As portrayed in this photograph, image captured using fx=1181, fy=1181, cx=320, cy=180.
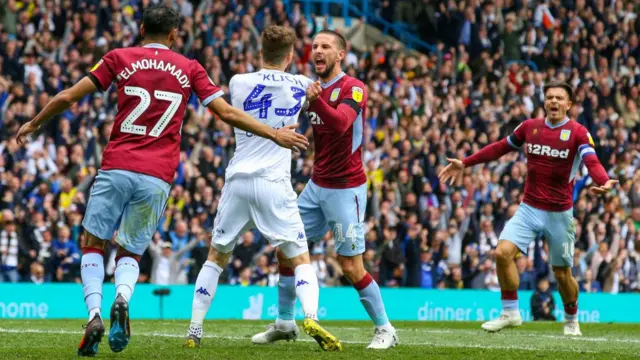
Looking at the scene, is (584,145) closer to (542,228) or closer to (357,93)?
(542,228)

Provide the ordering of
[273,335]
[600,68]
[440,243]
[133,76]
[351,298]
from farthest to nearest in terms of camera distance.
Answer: [600,68]
[440,243]
[351,298]
[273,335]
[133,76]

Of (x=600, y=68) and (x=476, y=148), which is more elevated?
(x=600, y=68)

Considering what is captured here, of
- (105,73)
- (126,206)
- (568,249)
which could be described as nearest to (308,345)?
(126,206)

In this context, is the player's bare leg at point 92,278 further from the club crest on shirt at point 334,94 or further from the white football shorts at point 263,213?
the club crest on shirt at point 334,94

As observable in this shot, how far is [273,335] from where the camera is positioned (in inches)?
402

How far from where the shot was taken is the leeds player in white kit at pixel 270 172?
9031 mm

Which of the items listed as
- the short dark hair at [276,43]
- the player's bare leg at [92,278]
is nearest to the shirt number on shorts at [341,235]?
the short dark hair at [276,43]

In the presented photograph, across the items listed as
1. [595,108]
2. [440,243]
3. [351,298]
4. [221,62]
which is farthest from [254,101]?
[595,108]

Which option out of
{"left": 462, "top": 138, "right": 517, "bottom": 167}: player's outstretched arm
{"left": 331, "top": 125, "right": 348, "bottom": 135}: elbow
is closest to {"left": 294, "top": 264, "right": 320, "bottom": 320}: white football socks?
{"left": 331, "top": 125, "right": 348, "bottom": 135}: elbow

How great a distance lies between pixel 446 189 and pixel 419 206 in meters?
0.89

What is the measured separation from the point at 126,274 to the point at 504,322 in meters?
5.63

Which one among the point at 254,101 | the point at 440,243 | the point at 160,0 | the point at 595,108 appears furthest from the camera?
the point at 595,108

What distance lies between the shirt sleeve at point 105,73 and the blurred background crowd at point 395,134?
35.4ft

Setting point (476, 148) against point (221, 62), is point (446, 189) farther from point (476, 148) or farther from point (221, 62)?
point (221, 62)
